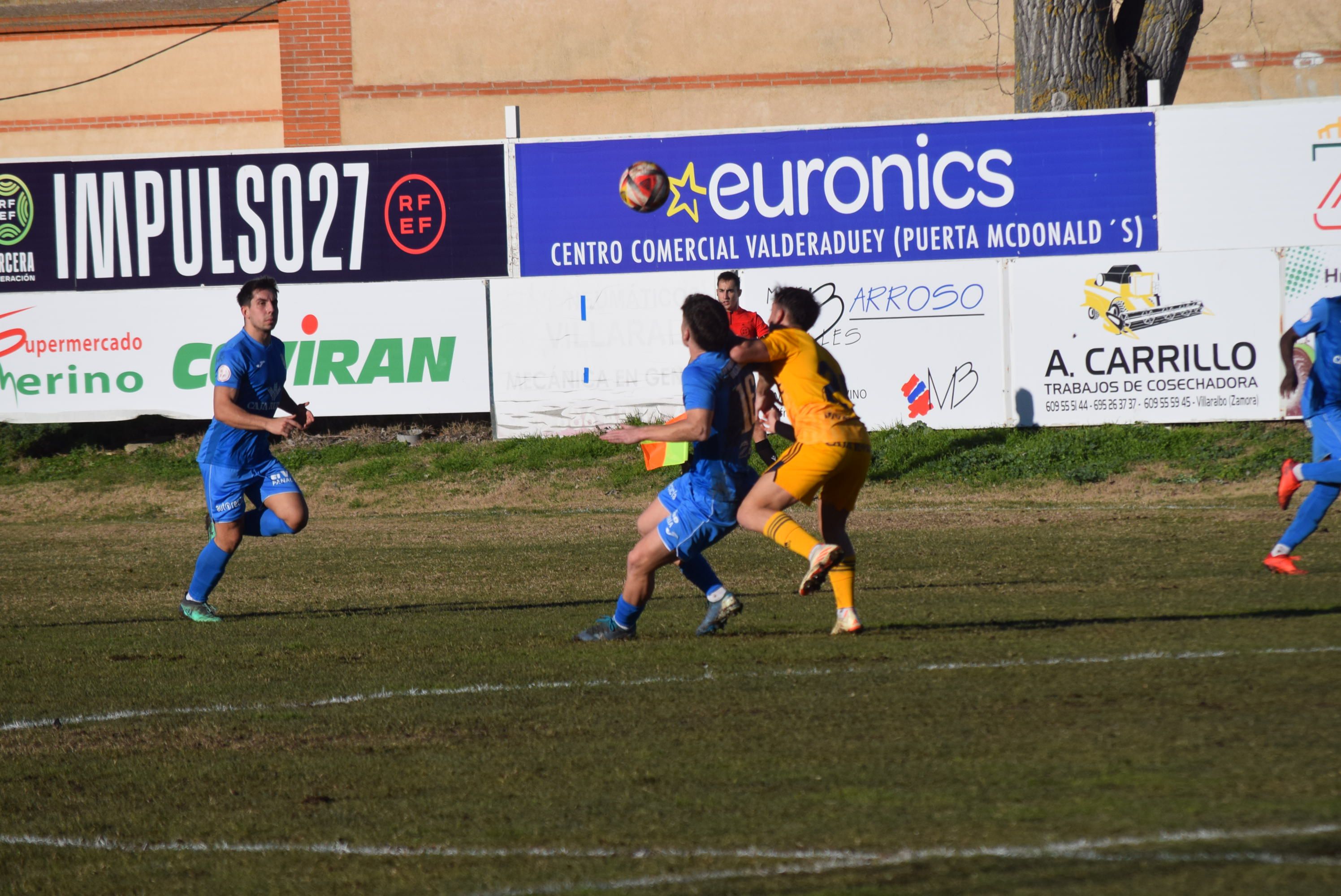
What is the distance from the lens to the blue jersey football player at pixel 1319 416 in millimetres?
9469

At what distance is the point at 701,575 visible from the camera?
8.05 metres

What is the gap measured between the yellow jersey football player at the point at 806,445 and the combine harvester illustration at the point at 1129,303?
11381 mm

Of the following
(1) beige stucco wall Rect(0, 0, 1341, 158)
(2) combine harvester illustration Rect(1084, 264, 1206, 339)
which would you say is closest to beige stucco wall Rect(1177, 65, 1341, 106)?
(1) beige stucco wall Rect(0, 0, 1341, 158)

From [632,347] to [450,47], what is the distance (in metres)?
10.6

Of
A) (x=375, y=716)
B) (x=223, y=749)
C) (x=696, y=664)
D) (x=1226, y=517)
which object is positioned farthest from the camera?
(x=1226, y=517)

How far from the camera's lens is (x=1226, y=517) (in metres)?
13.6

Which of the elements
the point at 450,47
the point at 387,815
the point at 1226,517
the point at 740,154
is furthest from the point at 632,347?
the point at 387,815

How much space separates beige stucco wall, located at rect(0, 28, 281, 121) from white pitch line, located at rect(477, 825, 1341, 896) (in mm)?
27295

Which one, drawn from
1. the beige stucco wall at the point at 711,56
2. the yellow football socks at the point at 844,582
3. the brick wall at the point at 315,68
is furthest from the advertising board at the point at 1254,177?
the brick wall at the point at 315,68

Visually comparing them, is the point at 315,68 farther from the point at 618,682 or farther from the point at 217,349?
the point at 618,682

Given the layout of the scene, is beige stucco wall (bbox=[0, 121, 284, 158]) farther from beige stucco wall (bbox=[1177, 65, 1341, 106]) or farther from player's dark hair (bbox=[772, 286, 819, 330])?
player's dark hair (bbox=[772, 286, 819, 330])

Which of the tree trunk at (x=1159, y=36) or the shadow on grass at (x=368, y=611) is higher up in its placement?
the tree trunk at (x=1159, y=36)

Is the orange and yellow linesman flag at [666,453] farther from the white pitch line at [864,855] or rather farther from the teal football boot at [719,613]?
the white pitch line at [864,855]

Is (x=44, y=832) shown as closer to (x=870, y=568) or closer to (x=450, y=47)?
(x=870, y=568)
